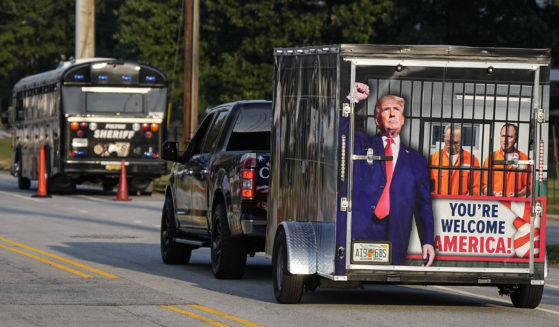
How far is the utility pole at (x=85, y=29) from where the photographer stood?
4659 cm

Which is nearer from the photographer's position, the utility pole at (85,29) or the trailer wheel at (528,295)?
the trailer wheel at (528,295)

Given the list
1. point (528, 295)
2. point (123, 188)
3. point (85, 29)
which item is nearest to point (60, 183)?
point (123, 188)

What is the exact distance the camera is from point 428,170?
11.4 m

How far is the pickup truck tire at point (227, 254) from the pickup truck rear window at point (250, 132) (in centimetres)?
83

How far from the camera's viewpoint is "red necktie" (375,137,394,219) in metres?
11.3

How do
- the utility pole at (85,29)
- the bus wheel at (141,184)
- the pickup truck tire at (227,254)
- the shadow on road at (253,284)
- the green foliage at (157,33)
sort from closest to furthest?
1. the shadow on road at (253,284)
2. the pickup truck tire at (227,254)
3. the bus wheel at (141,184)
4. the utility pole at (85,29)
5. the green foliage at (157,33)

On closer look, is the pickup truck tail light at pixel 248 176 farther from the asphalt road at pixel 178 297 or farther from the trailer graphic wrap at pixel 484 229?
the trailer graphic wrap at pixel 484 229

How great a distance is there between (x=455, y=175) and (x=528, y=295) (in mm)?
1506

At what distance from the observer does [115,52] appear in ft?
271

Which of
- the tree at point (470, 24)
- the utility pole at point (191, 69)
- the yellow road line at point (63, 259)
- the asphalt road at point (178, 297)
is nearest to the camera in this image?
the asphalt road at point (178, 297)

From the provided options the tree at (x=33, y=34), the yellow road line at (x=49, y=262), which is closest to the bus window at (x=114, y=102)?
the yellow road line at (x=49, y=262)

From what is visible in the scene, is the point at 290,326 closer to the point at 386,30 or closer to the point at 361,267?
the point at 361,267

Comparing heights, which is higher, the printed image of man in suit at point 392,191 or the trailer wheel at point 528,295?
the printed image of man in suit at point 392,191

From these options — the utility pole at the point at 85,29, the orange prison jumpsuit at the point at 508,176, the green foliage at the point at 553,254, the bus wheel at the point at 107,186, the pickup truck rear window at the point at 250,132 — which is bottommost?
the bus wheel at the point at 107,186
